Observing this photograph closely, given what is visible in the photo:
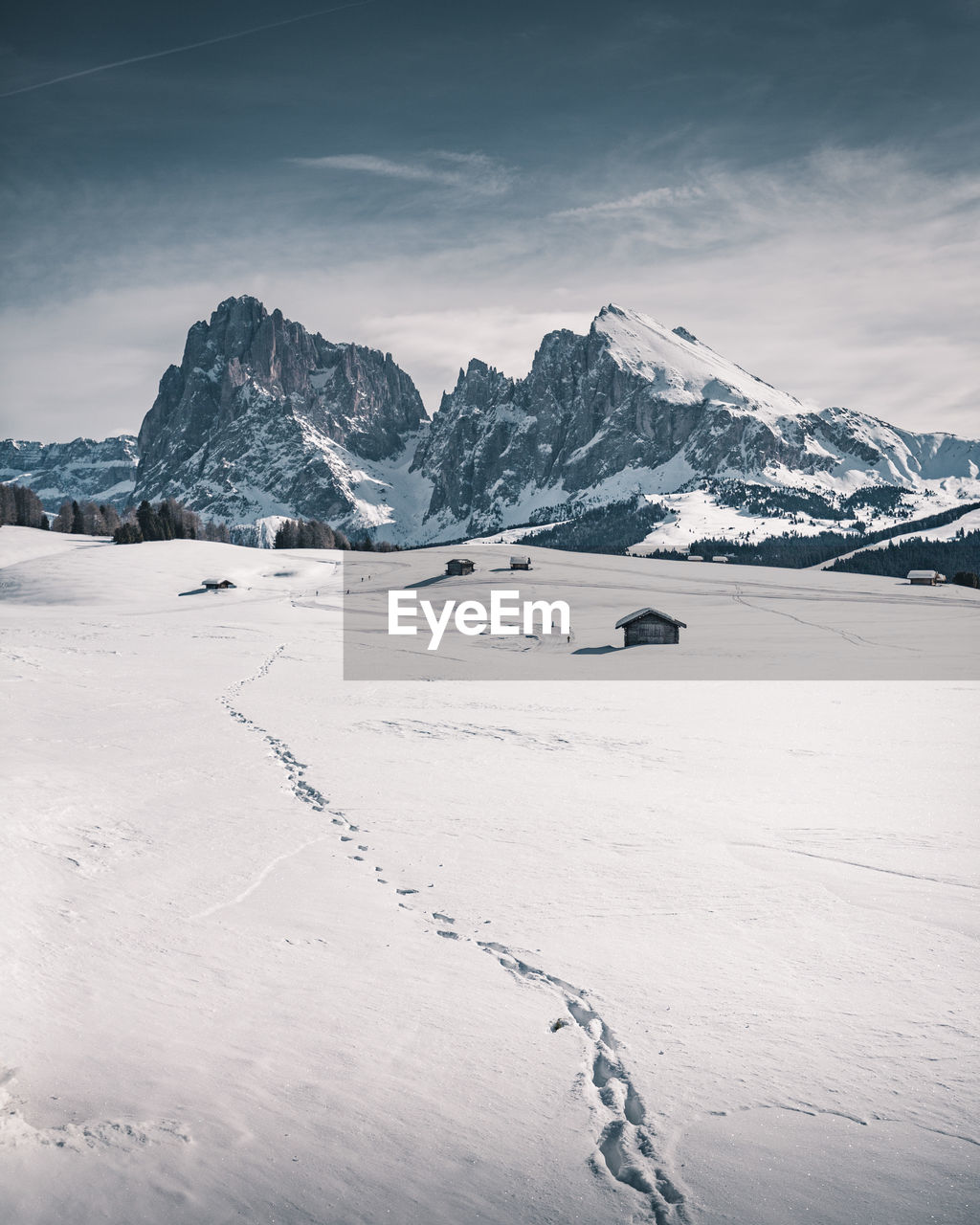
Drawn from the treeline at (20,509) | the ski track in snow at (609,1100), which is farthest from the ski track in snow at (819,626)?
the treeline at (20,509)

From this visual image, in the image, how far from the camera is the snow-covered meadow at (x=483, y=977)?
5.79 m

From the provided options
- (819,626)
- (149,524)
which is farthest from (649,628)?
(149,524)

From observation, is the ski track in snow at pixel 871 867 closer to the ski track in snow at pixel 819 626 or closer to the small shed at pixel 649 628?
the small shed at pixel 649 628

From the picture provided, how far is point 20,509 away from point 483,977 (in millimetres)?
166774

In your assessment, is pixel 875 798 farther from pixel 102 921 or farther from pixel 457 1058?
pixel 102 921

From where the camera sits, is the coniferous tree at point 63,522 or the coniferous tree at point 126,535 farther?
the coniferous tree at point 63,522

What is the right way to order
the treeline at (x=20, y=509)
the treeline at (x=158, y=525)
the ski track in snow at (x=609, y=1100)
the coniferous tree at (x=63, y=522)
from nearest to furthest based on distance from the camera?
the ski track in snow at (x=609, y=1100), the treeline at (x=158, y=525), the treeline at (x=20, y=509), the coniferous tree at (x=63, y=522)

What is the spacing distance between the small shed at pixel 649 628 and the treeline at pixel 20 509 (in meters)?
125

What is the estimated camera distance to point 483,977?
29.3 feet

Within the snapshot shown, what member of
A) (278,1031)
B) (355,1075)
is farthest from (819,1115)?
(278,1031)

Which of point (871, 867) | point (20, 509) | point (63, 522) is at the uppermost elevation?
point (20, 509)

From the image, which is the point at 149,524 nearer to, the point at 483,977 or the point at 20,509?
the point at 20,509

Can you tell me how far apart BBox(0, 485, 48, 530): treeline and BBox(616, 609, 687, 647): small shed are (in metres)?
125

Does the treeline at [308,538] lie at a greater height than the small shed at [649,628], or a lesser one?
greater
